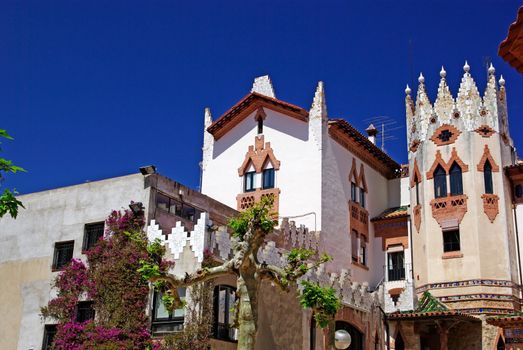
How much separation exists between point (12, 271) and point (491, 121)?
74.9ft

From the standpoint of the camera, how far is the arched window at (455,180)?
113ft

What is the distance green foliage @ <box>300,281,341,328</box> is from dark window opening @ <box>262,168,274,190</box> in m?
17.9

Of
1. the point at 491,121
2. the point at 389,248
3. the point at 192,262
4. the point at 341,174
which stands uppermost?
the point at 491,121

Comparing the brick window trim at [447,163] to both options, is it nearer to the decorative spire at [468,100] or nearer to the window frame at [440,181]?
the window frame at [440,181]

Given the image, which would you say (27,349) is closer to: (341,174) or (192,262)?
(192,262)

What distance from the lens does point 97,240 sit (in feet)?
86.4

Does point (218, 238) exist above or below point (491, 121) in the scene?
below

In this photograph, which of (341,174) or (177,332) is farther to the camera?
(341,174)

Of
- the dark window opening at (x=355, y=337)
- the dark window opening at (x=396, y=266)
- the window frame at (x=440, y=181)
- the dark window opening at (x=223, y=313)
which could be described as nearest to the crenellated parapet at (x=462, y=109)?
the window frame at (x=440, y=181)

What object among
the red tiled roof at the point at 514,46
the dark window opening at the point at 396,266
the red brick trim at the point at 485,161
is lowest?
the red tiled roof at the point at 514,46

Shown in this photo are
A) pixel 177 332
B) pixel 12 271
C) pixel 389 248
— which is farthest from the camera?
pixel 389 248

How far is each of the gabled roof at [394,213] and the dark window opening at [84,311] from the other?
17.4m

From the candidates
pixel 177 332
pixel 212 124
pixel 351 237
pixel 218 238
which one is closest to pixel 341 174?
pixel 351 237

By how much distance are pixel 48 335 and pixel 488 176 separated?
2102cm
